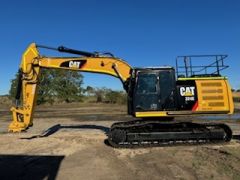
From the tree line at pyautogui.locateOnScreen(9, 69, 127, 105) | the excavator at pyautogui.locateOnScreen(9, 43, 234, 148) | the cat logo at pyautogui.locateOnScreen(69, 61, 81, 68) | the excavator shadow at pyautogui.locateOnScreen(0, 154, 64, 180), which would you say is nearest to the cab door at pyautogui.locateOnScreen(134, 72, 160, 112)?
the excavator at pyautogui.locateOnScreen(9, 43, 234, 148)

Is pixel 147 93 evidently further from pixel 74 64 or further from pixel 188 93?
pixel 74 64

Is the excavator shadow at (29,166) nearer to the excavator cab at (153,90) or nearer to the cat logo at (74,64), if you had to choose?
the excavator cab at (153,90)

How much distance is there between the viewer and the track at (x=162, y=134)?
49.1ft

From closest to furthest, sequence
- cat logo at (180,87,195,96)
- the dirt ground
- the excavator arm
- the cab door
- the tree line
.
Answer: the dirt ground, the cab door, cat logo at (180,87,195,96), the excavator arm, the tree line

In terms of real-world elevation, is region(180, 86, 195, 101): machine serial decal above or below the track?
above

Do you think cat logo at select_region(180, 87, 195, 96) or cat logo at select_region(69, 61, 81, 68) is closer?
cat logo at select_region(180, 87, 195, 96)

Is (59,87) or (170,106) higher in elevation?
(59,87)

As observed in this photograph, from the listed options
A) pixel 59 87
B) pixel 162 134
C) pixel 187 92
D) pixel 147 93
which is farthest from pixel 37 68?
pixel 59 87

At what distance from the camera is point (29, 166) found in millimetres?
11273

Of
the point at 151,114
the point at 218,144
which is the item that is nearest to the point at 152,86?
the point at 151,114

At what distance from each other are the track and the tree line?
141 ft

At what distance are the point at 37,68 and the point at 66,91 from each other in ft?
164

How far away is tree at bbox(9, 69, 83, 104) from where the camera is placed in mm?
62375

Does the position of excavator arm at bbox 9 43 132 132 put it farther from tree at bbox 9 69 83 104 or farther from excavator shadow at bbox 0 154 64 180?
tree at bbox 9 69 83 104
